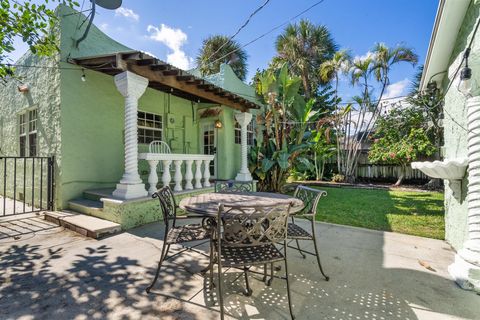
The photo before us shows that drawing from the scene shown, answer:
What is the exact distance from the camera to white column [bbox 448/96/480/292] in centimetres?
256

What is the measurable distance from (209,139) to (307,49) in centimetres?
1071

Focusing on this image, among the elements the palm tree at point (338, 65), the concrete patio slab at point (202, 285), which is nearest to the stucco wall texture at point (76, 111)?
the concrete patio slab at point (202, 285)

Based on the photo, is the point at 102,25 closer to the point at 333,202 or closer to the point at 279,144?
the point at 279,144

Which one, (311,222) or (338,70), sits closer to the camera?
(311,222)

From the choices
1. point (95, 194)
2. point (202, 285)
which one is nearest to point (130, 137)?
point (95, 194)

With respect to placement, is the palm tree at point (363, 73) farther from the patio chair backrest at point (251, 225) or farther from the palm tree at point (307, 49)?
the patio chair backrest at point (251, 225)

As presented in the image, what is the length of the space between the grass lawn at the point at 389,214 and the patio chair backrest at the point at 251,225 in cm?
370

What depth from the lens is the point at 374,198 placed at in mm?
8172

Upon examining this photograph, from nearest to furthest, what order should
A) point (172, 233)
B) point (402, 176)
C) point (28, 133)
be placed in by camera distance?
point (172, 233)
point (28, 133)
point (402, 176)

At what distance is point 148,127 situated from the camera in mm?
7184

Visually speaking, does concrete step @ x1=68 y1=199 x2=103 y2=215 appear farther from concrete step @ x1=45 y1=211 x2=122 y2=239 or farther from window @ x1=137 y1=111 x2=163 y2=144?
window @ x1=137 y1=111 x2=163 y2=144

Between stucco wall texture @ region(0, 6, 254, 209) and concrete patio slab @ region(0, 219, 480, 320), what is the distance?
219 cm

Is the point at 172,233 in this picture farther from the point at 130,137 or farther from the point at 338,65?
the point at 338,65

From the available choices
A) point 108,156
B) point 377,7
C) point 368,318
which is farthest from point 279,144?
point 368,318
